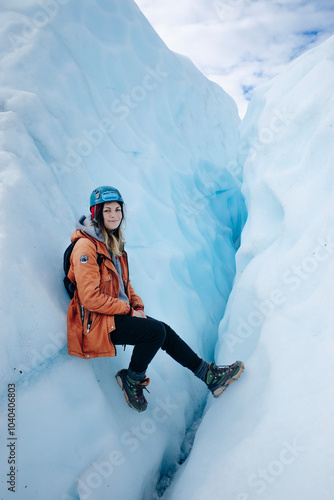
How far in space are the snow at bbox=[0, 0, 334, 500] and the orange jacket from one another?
0.09 m

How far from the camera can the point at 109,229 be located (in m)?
1.94

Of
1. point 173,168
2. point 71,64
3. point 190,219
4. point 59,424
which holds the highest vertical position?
Answer: point 71,64

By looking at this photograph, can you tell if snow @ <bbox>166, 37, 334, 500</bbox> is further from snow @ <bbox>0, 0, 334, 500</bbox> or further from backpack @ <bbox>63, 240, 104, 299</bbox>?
backpack @ <bbox>63, 240, 104, 299</bbox>

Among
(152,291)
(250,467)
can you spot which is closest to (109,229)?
(152,291)

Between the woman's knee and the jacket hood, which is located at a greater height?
the jacket hood

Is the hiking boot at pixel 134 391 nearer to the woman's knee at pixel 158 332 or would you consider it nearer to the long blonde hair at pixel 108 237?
the woman's knee at pixel 158 332

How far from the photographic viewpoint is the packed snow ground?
5.26ft

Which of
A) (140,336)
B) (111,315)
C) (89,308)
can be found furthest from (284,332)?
(89,308)

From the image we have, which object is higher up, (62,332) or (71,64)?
(71,64)

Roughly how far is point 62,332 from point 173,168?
2.63m

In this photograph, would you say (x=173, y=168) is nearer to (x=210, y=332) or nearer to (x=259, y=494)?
(x=210, y=332)

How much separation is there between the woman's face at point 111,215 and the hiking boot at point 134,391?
0.89 m

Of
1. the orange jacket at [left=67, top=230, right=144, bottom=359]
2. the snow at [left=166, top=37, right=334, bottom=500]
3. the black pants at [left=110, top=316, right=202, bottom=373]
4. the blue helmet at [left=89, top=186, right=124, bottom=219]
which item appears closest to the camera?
the snow at [left=166, top=37, right=334, bottom=500]

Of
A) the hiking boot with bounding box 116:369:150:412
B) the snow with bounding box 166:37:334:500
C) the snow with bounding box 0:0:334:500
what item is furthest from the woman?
the snow with bounding box 166:37:334:500
